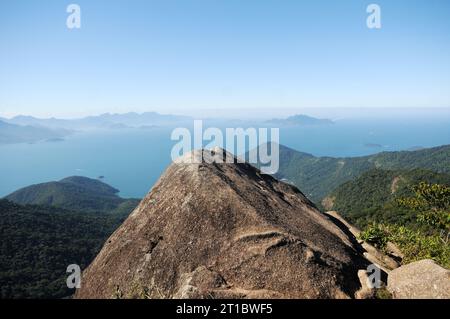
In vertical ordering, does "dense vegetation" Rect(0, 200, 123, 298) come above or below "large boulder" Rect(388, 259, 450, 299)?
below

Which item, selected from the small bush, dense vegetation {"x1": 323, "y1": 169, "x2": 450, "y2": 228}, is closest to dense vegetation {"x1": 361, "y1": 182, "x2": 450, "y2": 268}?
the small bush

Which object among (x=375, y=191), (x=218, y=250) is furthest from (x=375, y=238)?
(x=375, y=191)

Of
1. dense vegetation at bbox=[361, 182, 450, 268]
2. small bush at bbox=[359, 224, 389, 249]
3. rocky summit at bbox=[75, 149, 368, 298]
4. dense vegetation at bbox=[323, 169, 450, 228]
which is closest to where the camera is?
rocky summit at bbox=[75, 149, 368, 298]

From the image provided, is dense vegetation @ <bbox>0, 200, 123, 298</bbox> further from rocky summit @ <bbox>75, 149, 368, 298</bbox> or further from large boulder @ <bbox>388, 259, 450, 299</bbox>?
large boulder @ <bbox>388, 259, 450, 299</bbox>

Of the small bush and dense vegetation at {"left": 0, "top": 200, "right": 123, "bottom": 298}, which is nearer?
the small bush

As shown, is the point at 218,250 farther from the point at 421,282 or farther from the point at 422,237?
the point at 422,237
